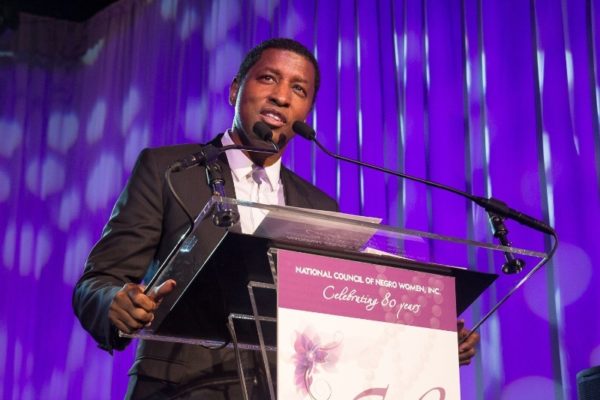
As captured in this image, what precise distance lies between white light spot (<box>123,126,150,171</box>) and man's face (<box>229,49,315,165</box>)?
224 centimetres

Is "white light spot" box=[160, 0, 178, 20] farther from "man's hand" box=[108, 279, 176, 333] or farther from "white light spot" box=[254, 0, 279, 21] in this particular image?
"man's hand" box=[108, 279, 176, 333]

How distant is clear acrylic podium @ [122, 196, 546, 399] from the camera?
139cm

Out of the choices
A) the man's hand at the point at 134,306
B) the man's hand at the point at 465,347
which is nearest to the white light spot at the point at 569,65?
the man's hand at the point at 465,347

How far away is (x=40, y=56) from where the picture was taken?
5281 millimetres

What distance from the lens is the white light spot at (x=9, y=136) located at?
16.5 feet

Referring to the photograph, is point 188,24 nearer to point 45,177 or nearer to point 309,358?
point 45,177

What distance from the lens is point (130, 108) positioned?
4.96 metres

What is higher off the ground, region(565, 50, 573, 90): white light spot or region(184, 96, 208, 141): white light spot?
region(184, 96, 208, 141): white light spot

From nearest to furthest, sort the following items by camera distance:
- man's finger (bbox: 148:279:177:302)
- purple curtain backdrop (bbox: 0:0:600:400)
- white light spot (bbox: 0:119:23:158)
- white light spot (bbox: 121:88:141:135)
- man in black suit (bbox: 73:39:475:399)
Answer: man's finger (bbox: 148:279:177:302)
man in black suit (bbox: 73:39:475:399)
purple curtain backdrop (bbox: 0:0:600:400)
white light spot (bbox: 121:88:141:135)
white light spot (bbox: 0:119:23:158)

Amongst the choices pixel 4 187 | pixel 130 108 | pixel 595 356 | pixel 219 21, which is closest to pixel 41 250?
pixel 4 187

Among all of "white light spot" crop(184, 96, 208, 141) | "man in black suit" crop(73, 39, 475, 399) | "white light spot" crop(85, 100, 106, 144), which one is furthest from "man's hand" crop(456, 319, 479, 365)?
"white light spot" crop(85, 100, 106, 144)

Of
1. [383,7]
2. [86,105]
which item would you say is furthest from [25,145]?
[383,7]

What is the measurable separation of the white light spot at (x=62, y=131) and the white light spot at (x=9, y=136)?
18cm

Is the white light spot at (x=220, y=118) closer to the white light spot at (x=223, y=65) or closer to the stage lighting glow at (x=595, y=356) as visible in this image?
the white light spot at (x=223, y=65)
